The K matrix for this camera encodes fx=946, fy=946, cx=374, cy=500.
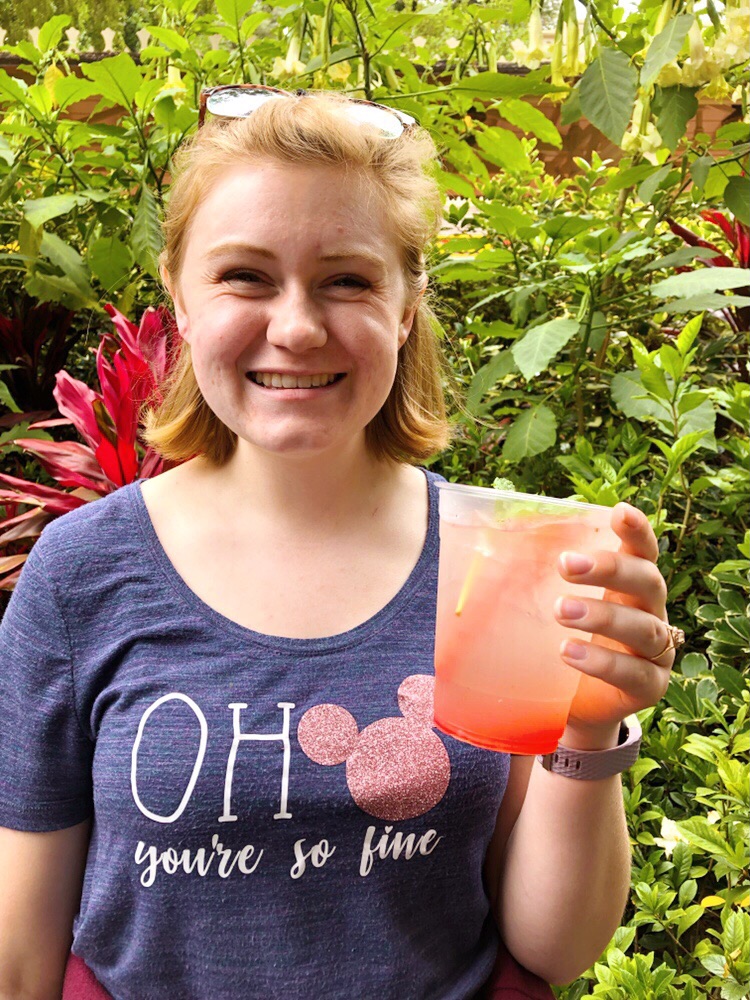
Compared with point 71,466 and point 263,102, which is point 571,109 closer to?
point 263,102

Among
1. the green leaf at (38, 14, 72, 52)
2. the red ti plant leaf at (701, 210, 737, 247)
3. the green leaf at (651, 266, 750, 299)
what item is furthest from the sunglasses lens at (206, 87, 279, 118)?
the red ti plant leaf at (701, 210, 737, 247)

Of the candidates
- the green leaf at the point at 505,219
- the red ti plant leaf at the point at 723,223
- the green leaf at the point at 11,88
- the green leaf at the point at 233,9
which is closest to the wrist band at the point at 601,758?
the green leaf at the point at 505,219

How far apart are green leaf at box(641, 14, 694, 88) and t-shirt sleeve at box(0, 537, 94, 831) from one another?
1428 mm

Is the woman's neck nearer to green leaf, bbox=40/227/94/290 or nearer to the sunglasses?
the sunglasses

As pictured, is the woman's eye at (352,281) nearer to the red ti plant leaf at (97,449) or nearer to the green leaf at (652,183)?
the red ti plant leaf at (97,449)

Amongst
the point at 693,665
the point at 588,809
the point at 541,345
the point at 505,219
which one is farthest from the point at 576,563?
the point at 505,219

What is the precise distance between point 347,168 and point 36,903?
111 cm

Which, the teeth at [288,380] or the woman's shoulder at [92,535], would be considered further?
the woman's shoulder at [92,535]

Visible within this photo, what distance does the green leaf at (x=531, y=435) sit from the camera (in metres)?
2.23

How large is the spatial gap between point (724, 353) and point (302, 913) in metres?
2.21

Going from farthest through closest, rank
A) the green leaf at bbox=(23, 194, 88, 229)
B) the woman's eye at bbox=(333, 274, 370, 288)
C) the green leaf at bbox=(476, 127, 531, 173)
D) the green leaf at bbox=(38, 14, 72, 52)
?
1. the green leaf at bbox=(38, 14, 72, 52)
2. the green leaf at bbox=(476, 127, 531, 173)
3. the green leaf at bbox=(23, 194, 88, 229)
4. the woman's eye at bbox=(333, 274, 370, 288)

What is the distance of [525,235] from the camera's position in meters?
2.37

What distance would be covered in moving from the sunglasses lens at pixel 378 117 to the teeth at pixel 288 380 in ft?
1.30

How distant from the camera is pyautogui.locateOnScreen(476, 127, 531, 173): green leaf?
2.65 metres
